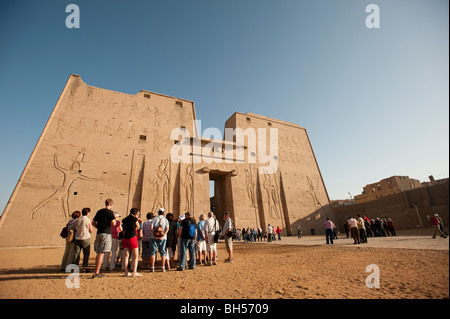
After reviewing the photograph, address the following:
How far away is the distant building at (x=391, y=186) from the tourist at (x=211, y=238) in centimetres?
2929

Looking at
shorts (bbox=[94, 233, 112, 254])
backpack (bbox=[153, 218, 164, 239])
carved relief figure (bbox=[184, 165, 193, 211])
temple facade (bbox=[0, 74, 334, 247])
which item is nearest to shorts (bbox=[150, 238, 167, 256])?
backpack (bbox=[153, 218, 164, 239])

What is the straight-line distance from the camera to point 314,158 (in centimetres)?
2595

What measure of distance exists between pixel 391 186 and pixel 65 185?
35357 millimetres

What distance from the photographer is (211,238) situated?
5.55 metres

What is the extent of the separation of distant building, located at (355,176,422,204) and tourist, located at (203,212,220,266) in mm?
29286

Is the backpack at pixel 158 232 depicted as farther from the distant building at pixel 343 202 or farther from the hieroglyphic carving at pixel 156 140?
the distant building at pixel 343 202

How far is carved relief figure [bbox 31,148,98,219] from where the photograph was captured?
1280 cm

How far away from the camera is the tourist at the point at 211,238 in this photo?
548 cm

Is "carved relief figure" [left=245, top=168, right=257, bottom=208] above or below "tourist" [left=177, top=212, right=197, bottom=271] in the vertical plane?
above

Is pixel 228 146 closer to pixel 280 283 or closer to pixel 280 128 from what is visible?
pixel 280 128

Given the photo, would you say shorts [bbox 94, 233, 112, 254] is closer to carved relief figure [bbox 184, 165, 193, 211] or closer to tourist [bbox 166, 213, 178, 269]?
tourist [bbox 166, 213, 178, 269]

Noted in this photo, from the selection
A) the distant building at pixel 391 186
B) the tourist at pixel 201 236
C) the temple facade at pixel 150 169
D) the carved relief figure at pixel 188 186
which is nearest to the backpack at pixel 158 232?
the tourist at pixel 201 236
